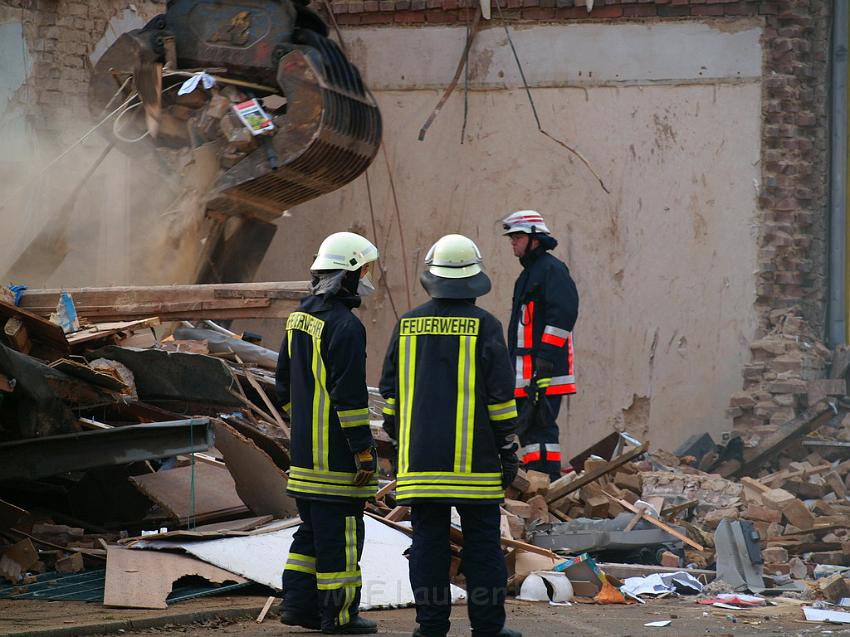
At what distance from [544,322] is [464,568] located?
3.80 m

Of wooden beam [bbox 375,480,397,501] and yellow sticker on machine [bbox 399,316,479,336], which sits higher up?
yellow sticker on machine [bbox 399,316,479,336]

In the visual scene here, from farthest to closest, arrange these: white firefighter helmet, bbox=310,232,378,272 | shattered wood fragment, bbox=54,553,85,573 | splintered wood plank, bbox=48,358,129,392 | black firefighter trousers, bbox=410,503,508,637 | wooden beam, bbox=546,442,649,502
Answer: wooden beam, bbox=546,442,649,502
splintered wood plank, bbox=48,358,129,392
shattered wood fragment, bbox=54,553,85,573
white firefighter helmet, bbox=310,232,378,272
black firefighter trousers, bbox=410,503,508,637

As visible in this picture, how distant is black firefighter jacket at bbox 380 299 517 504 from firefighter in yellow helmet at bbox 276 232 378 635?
27cm

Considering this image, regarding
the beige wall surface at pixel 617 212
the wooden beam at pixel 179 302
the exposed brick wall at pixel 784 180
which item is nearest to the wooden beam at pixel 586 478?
the wooden beam at pixel 179 302

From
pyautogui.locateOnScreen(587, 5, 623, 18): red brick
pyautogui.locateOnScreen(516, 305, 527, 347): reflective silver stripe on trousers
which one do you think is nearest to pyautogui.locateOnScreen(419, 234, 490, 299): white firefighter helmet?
pyautogui.locateOnScreen(516, 305, 527, 347): reflective silver stripe on trousers

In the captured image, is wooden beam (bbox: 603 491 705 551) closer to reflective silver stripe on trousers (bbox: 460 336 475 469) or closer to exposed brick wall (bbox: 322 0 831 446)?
reflective silver stripe on trousers (bbox: 460 336 475 469)

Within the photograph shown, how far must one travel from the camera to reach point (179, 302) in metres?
8.45

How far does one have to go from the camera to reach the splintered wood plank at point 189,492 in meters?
6.90

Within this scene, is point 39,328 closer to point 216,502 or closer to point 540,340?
point 216,502

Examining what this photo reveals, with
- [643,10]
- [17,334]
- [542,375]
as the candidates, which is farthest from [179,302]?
[643,10]

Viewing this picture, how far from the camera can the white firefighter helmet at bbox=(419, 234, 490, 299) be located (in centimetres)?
542

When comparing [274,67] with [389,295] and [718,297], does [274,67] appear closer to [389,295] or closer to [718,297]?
[389,295]

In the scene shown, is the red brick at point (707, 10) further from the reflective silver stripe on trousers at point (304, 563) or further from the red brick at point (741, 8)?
the reflective silver stripe on trousers at point (304, 563)

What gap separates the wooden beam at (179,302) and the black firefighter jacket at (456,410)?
307 cm
